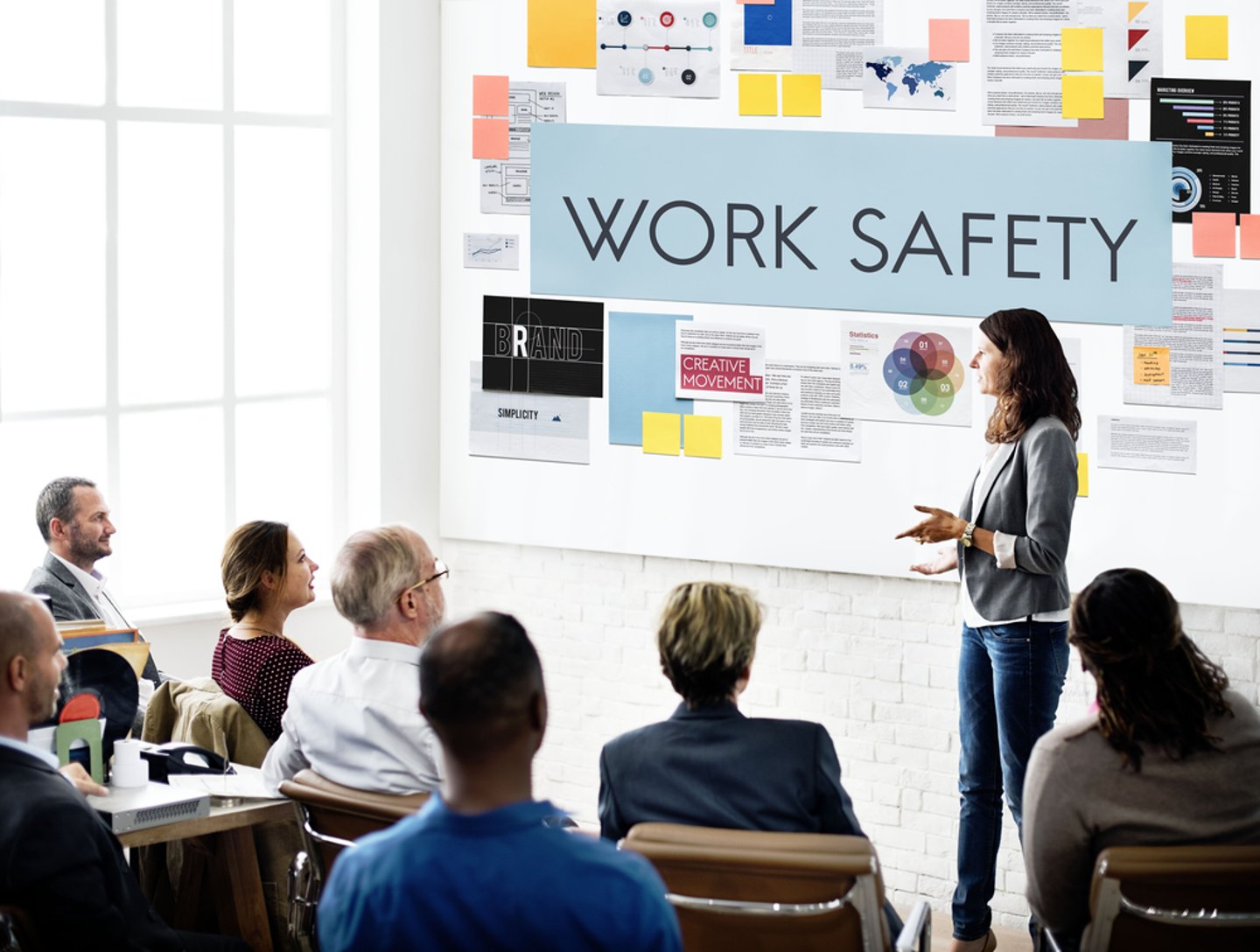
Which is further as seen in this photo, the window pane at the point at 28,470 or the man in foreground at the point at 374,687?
the window pane at the point at 28,470

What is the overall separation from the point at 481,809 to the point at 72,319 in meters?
4.19

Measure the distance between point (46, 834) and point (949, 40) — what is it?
12.6 ft

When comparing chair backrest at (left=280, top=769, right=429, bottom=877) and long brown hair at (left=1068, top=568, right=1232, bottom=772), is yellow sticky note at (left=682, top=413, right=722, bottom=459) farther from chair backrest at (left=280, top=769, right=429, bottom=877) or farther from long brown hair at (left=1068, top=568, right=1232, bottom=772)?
long brown hair at (left=1068, top=568, right=1232, bottom=772)

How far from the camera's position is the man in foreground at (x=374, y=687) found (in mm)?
3354

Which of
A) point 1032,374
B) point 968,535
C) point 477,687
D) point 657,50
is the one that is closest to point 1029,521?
point 968,535

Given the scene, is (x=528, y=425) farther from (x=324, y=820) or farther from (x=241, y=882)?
(x=324, y=820)

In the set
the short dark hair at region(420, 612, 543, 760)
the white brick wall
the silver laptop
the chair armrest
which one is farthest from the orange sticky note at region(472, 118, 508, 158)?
the short dark hair at region(420, 612, 543, 760)

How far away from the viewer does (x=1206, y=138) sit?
190 inches

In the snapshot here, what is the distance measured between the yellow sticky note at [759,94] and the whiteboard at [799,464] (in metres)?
0.04

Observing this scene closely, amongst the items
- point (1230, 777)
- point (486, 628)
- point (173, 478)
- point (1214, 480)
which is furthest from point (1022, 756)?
point (173, 478)

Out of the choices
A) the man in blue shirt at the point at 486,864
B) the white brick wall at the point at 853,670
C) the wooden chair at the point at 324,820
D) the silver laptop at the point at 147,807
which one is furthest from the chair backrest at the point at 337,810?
the white brick wall at the point at 853,670

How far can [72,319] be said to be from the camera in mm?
5602

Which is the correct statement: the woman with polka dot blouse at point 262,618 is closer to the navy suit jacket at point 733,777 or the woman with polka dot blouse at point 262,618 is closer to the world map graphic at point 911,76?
the navy suit jacket at point 733,777

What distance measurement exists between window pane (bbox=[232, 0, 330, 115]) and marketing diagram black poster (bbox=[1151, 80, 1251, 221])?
3173 mm
